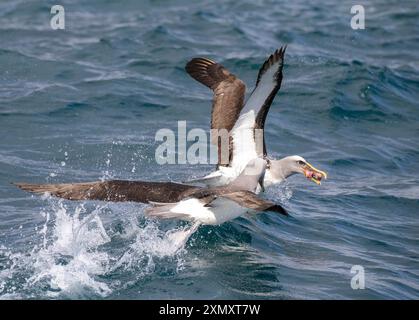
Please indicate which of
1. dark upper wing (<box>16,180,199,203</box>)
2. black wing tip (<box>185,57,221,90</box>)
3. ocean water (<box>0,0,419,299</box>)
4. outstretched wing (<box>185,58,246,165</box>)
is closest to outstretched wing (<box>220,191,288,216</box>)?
ocean water (<box>0,0,419,299</box>)

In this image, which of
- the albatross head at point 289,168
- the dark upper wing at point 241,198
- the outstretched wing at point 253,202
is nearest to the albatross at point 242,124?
the albatross head at point 289,168

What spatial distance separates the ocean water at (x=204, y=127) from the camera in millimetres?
10367

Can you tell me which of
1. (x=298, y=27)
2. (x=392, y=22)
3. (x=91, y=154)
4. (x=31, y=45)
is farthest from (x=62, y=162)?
(x=392, y=22)

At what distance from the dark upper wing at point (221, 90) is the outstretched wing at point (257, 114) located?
0.83 feet

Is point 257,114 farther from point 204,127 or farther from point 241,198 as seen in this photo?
point 204,127

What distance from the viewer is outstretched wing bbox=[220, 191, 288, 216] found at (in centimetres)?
847

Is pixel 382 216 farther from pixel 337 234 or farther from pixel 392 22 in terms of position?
pixel 392 22

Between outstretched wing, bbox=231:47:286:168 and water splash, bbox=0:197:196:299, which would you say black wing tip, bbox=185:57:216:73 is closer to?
outstretched wing, bbox=231:47:286:168

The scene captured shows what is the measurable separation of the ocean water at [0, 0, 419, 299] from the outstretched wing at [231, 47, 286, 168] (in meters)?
1.12

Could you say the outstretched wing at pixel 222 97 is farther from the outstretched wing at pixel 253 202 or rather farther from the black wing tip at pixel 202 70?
the outstretched wing at pixel 253 202

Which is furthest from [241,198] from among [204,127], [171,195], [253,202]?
[204,127]

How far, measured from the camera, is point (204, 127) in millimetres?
16406

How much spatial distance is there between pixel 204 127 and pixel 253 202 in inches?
296

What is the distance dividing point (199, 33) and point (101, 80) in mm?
4566
